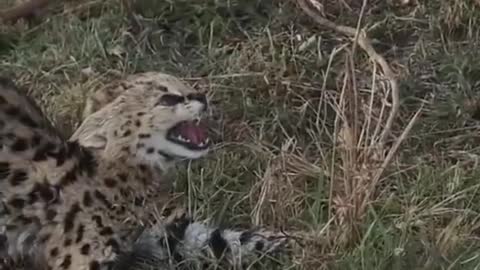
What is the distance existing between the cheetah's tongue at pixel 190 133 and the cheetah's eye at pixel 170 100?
0.07m

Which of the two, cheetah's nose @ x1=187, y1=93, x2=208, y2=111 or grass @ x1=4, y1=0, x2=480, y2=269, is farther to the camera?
cheetah's nose @ x1=187, y1=93, x2=208, y2=111

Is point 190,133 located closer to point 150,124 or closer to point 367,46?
point 150,124

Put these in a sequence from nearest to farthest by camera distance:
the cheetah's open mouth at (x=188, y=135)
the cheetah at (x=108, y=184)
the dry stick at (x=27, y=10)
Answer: the dry stick at (x=27, y=10), the cheetah at (x=108, y=184), the cheetah's open mouth at (x=188, y=135)

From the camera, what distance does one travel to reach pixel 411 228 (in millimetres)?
4027

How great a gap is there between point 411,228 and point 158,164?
75cm

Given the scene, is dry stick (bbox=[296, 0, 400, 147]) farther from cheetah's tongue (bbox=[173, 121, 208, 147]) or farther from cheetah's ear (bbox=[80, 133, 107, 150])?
cheetah's ear (bbox=[80, 133, 107, 150])

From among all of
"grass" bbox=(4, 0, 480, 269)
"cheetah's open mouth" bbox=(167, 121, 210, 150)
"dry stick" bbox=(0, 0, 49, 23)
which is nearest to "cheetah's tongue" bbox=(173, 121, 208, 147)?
"cheetah's open mouth" bbox=(167, 121, 210, 150)

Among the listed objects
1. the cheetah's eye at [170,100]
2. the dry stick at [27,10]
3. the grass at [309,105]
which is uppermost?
the dry stick at [27,10]

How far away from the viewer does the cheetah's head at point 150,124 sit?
4.04 meters

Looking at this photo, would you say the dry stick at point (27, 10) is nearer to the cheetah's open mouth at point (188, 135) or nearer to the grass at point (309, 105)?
the cheetah's open mouth at point (188, 135)

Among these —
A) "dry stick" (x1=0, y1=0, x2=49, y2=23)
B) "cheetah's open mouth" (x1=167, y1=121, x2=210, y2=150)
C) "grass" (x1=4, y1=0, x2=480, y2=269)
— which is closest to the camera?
"dry stick" (x1=0, y1=0, x2=49, y2=23)

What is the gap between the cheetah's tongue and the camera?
4137 millimetres

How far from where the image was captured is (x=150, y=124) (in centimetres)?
407

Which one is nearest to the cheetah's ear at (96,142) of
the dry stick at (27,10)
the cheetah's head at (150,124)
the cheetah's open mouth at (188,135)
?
the cheetah's head at (150,124)
